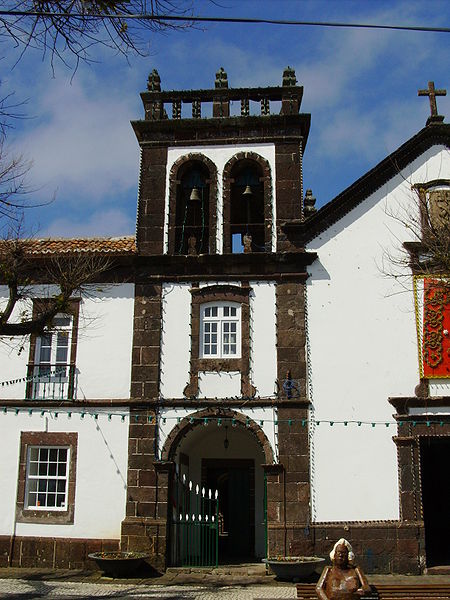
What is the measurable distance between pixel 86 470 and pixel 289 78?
10654mm

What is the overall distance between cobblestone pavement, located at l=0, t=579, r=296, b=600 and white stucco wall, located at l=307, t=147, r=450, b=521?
2.36 meters

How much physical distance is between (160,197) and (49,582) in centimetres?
897

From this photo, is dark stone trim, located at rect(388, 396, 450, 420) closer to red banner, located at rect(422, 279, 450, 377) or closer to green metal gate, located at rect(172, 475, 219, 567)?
red banner, located at rect(422, 279, 450, 377)

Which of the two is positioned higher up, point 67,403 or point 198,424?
point 67,403

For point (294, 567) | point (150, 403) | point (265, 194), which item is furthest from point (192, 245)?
point (294, 567)

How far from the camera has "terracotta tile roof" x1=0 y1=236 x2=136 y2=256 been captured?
16.5 meters

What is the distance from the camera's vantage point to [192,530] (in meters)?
16.5

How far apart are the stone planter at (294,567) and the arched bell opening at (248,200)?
696 centimetres

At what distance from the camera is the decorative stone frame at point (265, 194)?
54.3 ft

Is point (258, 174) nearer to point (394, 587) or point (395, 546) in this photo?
point (395, 546)

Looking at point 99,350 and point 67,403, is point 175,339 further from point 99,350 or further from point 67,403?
point 67,403

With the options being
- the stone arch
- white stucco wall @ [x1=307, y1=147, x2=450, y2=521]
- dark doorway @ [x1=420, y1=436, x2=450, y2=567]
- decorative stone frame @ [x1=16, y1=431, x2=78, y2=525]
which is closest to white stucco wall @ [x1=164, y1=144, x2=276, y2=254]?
white stucco wall @ [x1=307, y1=147, x2=450, y2=521]

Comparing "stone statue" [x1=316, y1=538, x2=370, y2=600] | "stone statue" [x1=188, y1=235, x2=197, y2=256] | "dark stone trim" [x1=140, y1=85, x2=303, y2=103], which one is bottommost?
"stone statue" [x1=316, y1=538, x2=370, y2=600]

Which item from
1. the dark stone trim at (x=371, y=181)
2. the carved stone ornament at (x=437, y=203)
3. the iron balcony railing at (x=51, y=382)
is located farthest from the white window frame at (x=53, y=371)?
the carved stone ornament at (x=437, y=203)
